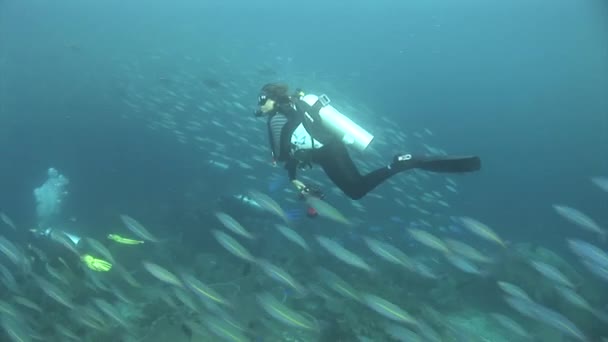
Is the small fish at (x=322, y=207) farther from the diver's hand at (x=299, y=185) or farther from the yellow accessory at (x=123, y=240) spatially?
the yellow accessory at (x=123, y=240)

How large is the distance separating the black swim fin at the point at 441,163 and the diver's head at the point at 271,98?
222 centimetres

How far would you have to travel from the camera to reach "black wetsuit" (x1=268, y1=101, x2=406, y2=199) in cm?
658

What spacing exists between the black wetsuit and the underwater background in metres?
0.97

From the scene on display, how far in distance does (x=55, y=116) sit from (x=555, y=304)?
2760cm

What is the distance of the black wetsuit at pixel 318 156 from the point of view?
21.6ft

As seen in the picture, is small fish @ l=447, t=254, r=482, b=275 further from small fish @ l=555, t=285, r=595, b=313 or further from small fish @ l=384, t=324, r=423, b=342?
small fish @ l=384, t=324, r=423, b=342

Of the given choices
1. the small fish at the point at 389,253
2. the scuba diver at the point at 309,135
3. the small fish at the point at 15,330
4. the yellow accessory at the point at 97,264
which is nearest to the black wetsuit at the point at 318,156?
the scuba diver at the point at 309,135

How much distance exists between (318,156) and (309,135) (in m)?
0.41

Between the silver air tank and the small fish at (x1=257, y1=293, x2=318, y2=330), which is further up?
the silver air tank

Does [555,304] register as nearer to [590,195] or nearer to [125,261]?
[125,261]

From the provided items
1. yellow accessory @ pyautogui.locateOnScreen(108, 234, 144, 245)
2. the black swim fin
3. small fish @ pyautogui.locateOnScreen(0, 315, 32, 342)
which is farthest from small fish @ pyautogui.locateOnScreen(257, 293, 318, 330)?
yellow accessory @ pyautogui.locateOnScreen(108, 234, 144, 245)

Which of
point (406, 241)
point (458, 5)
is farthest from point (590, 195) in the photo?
point (458, 5)

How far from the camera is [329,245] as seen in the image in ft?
21.1

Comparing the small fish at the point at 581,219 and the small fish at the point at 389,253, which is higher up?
the small fish at the point at 581,219
